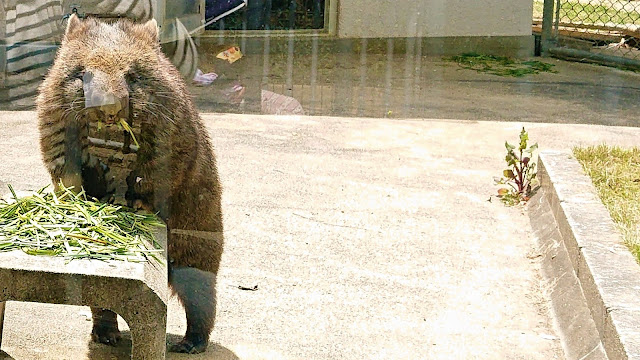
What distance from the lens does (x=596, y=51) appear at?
7684 mm

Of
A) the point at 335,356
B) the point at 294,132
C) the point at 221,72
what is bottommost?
the point at 335,356

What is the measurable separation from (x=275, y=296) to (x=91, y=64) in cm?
114

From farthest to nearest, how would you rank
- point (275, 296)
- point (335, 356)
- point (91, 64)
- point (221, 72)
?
1. point (221, 72)
2. point (275, 296)
3. point (335, 356)
4. point (91, 64)

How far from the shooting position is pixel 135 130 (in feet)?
7.68

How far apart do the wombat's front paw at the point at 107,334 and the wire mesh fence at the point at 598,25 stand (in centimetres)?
572

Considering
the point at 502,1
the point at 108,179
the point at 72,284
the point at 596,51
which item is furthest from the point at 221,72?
the point at 596,51

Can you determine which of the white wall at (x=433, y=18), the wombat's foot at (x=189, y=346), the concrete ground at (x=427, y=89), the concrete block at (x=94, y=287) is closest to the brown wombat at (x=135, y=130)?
the wombat's foot at (x=189, y=346)

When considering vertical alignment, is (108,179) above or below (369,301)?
above

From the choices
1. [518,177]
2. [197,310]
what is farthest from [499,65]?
[197,310]

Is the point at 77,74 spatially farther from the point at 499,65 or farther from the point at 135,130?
the point at 499,65

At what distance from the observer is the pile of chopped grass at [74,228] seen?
2.18 m

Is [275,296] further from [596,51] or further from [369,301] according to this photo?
[596,51]

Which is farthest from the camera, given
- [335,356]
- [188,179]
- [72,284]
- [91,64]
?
[335,356]

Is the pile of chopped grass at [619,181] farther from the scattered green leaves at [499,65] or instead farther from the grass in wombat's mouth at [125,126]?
the scattered green leaves at [499,65]
